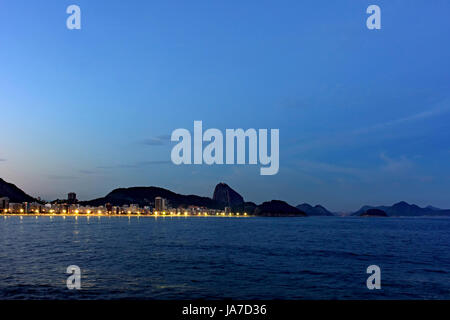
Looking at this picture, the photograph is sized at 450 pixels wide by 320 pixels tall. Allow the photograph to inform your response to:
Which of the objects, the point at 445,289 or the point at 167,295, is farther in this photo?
the point at 445,289

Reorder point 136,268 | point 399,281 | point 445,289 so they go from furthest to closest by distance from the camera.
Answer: point 136,268 → point 399,281 → point 445,289

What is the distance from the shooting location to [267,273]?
118 feet
